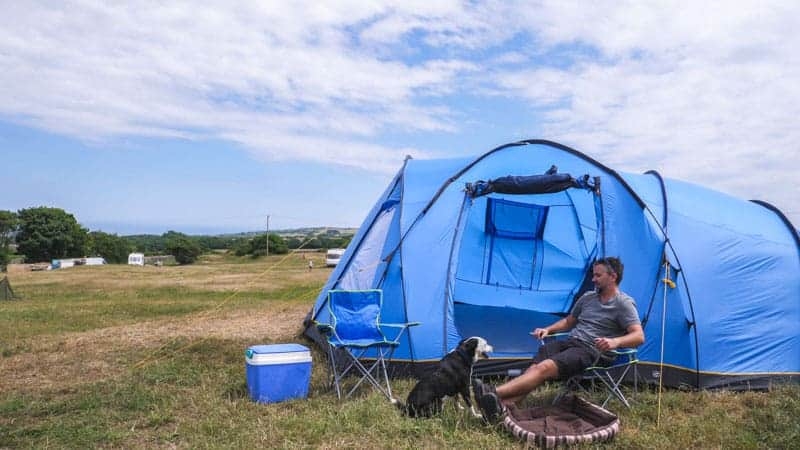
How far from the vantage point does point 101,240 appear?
53250 mm

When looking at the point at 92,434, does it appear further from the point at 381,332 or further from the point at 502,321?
the point at 502,321

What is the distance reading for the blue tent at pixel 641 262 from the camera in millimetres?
5031

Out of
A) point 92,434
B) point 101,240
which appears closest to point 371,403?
point 92,434

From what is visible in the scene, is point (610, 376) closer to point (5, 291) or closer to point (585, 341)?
point (585, 341)

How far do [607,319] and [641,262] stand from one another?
102 centimetres

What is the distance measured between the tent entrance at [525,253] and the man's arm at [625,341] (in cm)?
270

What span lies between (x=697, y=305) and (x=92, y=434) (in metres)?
4.58

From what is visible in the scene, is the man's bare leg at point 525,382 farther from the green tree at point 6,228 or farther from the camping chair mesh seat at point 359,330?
the green tree at point 6,228

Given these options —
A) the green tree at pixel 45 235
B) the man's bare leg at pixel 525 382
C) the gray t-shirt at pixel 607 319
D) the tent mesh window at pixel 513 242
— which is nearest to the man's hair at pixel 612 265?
the gray t-shirt at pixel 607 319

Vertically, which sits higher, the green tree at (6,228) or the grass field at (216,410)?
the green tree at (6,228)

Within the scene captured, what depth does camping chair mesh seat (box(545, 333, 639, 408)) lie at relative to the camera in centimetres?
443

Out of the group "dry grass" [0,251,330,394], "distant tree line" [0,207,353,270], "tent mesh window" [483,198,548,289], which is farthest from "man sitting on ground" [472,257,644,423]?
"distant tree line" [0,207,353,270]

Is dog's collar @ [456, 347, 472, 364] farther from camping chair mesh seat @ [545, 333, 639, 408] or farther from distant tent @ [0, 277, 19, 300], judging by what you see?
distant tent @ [0, 277, 19, 300]

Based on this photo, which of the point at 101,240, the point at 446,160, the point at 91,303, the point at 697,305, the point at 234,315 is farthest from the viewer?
the point at 101,240
